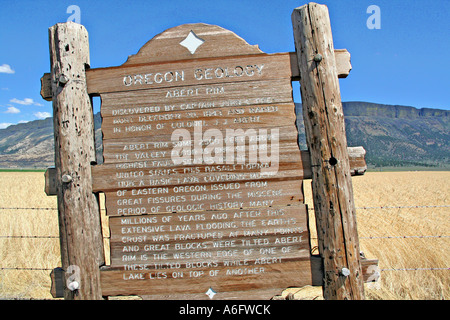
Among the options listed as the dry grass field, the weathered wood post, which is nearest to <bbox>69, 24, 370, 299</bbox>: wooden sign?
the weathered wood post

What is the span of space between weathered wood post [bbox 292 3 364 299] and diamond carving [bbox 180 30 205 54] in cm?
109

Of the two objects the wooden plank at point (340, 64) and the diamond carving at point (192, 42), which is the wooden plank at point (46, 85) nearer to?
the diamond carving at point (192, 42)

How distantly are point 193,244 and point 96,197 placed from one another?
1172 millimetres

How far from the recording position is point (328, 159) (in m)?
3.28

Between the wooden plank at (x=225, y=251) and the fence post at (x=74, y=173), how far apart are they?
21.1 inches

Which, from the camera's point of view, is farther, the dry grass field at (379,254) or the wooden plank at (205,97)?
the dry grass field at (379,254)

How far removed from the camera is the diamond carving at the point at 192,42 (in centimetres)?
349

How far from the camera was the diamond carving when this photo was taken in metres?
3.49

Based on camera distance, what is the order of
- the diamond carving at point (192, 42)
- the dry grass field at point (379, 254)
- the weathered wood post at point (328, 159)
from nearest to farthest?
the weathered wood post at point (328, 159), the diamond carving at point (192, 42), the dry grass field at point (379, 254)

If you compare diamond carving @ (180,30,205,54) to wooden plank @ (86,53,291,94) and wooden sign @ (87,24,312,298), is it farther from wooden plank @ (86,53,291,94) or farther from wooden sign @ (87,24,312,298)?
wooden plank @ (86,53,291,94)

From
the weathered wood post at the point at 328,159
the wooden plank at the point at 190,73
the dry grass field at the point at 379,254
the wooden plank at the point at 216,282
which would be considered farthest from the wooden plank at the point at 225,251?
the wooden plank at the point at 190,73

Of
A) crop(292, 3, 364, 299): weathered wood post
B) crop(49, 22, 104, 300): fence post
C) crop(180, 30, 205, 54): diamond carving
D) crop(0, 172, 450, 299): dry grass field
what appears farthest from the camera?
crop(0, 172, 450, 299): dry grass field

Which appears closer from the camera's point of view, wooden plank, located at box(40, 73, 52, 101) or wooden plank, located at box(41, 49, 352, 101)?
wooden plank, located at box(41, 49, 352, 101)

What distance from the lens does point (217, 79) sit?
3.44 metres
